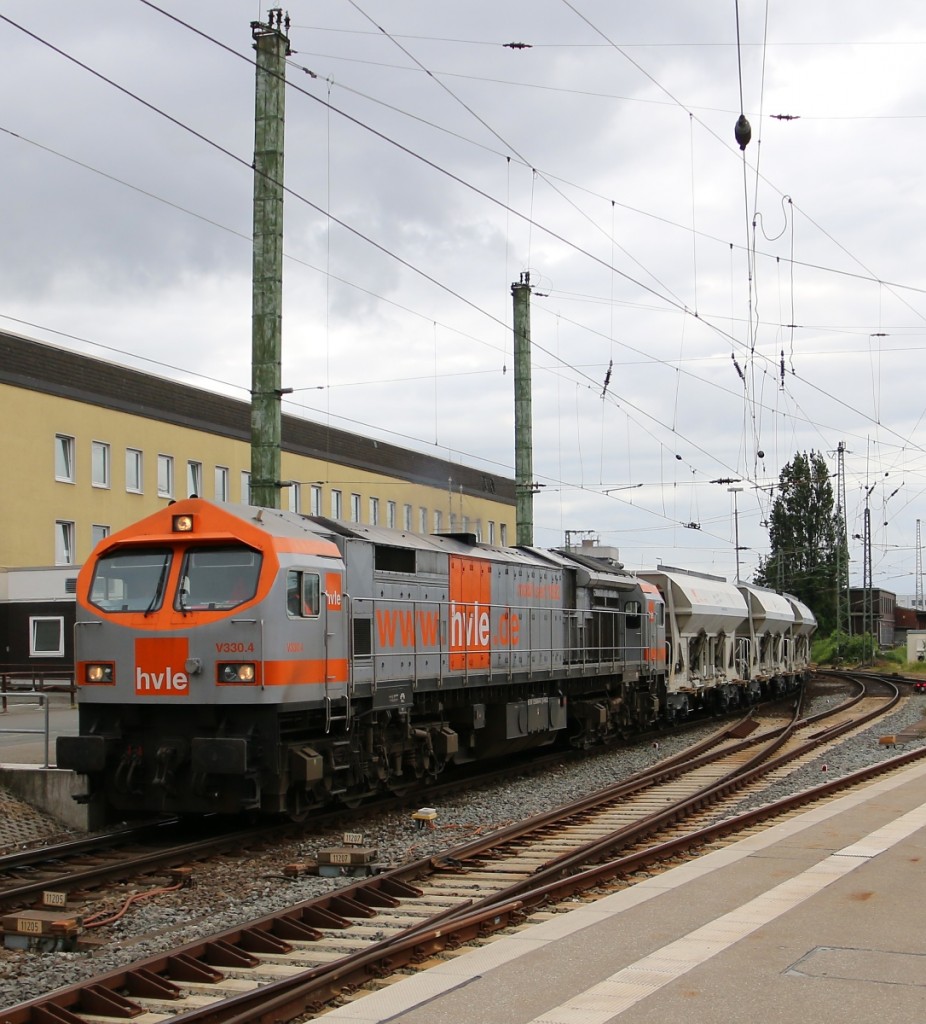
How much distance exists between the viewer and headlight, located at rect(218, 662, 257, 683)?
13016 mm

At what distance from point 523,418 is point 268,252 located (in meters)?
11.8

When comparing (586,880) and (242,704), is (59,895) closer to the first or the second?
(242,704)

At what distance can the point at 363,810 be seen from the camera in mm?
15203

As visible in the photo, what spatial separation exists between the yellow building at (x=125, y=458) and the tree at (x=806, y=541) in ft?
126

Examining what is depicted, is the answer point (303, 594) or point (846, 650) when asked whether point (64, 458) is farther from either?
→ point (846, 650)

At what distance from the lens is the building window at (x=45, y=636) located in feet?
117

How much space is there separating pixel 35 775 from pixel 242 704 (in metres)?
4.16

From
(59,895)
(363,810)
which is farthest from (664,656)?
(59,895)

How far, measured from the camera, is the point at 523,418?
1040 inches

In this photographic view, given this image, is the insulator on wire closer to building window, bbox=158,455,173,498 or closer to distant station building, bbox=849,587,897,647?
building window, bbox=158,455,173,498

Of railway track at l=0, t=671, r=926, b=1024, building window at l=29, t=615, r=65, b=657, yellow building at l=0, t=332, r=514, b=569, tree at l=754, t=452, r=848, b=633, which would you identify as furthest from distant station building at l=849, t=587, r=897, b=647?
railway track at l=0, t=671, r=926, b=1024

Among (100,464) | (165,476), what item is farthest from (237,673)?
(165,476)

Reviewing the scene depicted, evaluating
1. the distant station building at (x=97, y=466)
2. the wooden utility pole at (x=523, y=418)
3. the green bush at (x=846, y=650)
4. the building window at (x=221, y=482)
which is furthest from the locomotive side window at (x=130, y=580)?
the green bush at (x=846, y=650)

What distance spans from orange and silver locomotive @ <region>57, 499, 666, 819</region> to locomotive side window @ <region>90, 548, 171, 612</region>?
15 millimetres
